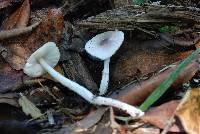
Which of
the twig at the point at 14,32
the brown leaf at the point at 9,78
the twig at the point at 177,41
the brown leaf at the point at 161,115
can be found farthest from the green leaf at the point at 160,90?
the twig at the point at 14,32

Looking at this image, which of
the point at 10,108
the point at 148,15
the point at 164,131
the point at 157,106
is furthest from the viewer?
the point at 148,15

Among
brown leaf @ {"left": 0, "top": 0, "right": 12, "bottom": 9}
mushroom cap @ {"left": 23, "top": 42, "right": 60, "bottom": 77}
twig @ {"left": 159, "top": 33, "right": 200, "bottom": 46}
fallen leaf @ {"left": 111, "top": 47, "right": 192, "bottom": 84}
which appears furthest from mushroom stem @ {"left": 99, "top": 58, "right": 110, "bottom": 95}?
brown leaf @ {"left": 0, "top": 0, "right": 12, "bottom": 9}

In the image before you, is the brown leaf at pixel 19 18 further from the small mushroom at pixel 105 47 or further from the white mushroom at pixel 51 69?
the small mushroom at pixel 105 47

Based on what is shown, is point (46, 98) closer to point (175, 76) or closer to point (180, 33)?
point (175, 76)

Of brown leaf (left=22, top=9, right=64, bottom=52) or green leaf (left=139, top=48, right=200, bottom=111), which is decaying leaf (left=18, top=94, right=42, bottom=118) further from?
green leaf (left=139, top=48, right=200, bottom=111)

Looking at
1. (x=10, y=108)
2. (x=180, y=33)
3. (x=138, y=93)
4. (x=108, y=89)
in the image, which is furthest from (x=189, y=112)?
(x=10, y=108)

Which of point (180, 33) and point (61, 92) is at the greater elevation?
point (180, 33)

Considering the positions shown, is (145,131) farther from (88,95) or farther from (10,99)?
(10,99)
